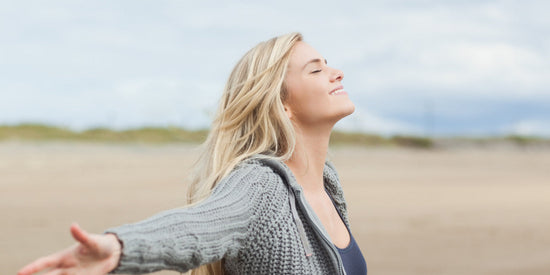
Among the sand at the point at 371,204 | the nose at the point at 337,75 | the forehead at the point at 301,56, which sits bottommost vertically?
the sand at the point at 371,204

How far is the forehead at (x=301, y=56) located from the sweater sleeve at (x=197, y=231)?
488mm

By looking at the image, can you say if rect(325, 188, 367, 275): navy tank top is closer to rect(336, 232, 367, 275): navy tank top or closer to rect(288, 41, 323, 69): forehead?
rect(336, 232, 367, 275): navy tank top

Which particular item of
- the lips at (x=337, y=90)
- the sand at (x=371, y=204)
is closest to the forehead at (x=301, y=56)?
the lips at (x=337, y=90)

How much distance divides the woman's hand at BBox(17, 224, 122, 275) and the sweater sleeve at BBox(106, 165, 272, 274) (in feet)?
0.12

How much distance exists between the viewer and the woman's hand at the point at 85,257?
137 cm

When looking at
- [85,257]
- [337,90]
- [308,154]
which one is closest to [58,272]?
[85,257]

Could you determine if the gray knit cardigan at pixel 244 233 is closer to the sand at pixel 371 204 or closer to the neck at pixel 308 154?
the neck at pixel 308 154

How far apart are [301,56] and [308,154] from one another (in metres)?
0.40

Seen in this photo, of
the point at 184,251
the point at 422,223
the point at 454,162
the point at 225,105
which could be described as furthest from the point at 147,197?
the point at 454,162

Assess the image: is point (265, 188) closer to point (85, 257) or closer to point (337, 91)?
point (337, 91)

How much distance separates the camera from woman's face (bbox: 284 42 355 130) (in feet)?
7.47

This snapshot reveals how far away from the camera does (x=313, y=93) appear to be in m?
2.29

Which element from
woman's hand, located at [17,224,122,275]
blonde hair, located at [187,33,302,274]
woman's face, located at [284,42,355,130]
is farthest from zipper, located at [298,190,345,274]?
woman's hand, located at [17,224,122,275]

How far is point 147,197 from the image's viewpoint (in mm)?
10281
